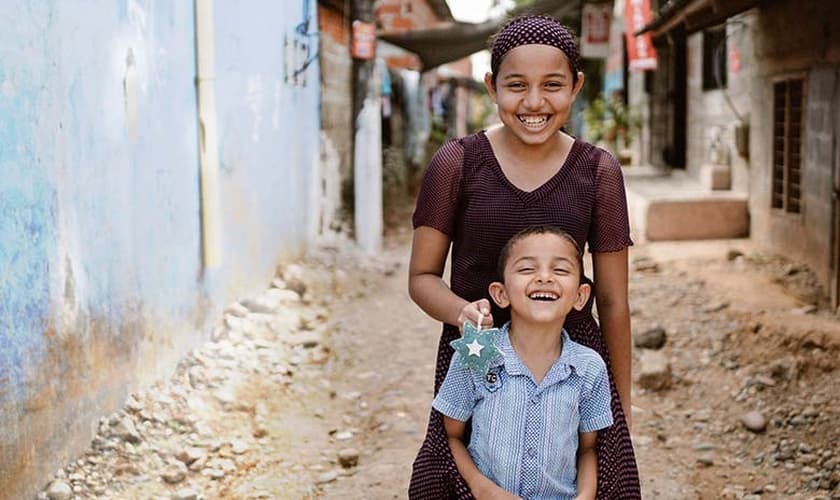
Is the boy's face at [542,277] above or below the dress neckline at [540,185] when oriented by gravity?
below

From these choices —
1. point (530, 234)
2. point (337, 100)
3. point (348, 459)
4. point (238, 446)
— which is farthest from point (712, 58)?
point (530, 234)

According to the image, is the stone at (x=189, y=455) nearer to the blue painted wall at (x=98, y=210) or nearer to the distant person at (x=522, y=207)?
the blue painted wall at (x=98, y=210)

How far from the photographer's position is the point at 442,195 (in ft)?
8.00

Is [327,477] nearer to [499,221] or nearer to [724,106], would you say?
[499,221]

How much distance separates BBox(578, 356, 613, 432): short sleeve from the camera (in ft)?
7.61

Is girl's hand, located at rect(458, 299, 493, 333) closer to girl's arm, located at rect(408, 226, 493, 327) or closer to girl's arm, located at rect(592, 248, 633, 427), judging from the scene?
girl's arm, located at rect(408, 226, 493, 327)

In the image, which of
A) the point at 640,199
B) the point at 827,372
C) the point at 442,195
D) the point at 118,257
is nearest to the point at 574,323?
the point at 442,195

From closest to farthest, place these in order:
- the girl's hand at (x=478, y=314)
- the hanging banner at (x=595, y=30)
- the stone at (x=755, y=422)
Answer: the girl's hand at (x=478, y=314)
the stone at (x=755, y=422)
the hanging banner at (x=595, y=30)

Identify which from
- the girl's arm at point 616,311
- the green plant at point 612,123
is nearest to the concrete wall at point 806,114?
the girl's arm at point 616,311

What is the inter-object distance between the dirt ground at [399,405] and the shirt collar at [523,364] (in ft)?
6.59

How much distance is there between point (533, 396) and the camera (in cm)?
229

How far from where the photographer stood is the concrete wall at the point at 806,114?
748cm

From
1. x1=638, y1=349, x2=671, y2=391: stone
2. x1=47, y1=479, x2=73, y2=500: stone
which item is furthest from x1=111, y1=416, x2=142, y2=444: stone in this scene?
x1=638, y1=349, x2=671, y2=391: stone

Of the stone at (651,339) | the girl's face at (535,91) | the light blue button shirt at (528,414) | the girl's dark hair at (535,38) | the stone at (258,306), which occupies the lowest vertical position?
the stone at (651,339)
